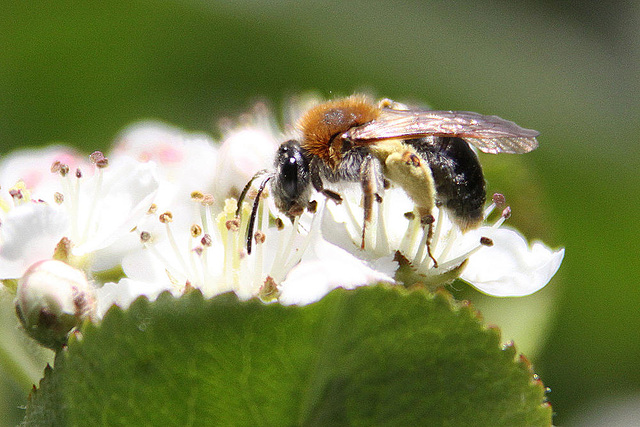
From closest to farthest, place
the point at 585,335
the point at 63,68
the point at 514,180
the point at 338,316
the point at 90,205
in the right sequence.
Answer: the point at 338,316, the point at 90,205, the point at 514,180, the point at 585,335, the point at 63,68

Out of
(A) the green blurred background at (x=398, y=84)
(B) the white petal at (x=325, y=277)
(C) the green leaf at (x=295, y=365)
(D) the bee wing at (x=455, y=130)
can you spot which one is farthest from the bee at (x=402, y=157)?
(A) the green blurred background at (x=398, y=84)

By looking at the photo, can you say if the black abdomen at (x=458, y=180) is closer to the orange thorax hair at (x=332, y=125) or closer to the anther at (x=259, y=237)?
the orange thorax hair at (x=332, y=125)

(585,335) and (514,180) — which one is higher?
(514,180)

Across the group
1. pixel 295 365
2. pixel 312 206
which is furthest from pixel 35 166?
pixel 295 365

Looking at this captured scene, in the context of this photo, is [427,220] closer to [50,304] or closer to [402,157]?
[402,157]

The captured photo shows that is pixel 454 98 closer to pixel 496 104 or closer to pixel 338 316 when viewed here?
pixel 496 104

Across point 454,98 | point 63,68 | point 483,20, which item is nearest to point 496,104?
point 454,98
